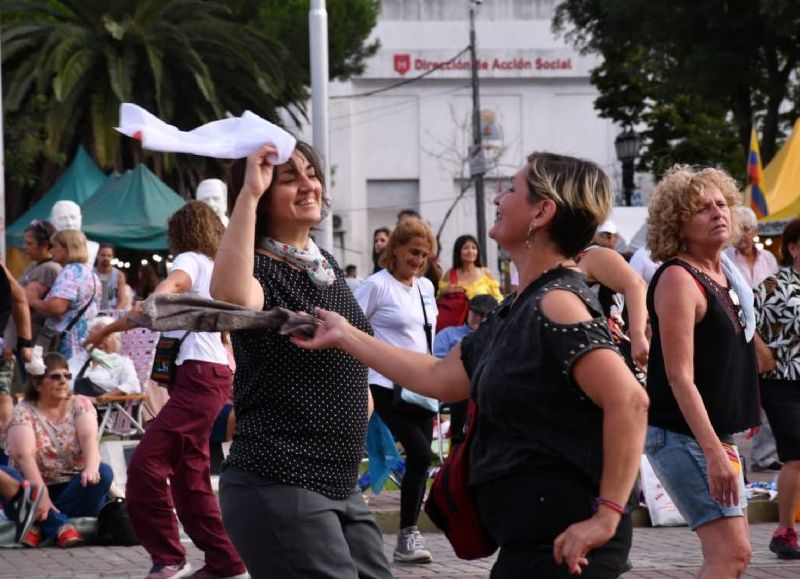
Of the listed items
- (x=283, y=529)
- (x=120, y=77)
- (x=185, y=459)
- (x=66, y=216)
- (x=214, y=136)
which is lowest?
(x=185, y=459)

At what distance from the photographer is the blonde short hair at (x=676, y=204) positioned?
5254 mm

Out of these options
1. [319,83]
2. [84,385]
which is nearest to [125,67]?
[319,83]

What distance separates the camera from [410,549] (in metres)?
8.34

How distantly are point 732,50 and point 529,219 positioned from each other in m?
24.6

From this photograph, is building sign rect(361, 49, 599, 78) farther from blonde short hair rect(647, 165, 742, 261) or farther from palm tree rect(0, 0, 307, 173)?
blonde short hair rect(647, 165, 742, 261)

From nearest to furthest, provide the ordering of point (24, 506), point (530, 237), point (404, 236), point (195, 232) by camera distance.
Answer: point (530, 237)
point (195, 232)
point (404, 236)
point (24, 506)

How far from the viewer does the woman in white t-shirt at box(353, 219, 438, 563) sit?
847 cm

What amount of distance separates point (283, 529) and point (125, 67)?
2653cm

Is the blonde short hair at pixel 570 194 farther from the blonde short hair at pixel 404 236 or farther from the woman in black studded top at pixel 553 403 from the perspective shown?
the blonde short hair at pixel 404 236

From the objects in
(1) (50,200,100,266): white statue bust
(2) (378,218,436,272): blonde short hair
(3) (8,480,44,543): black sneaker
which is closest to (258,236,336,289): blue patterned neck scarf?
(2) (378,218,436,272): blonde short hair

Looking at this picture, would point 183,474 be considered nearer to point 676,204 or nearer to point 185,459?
point 185,459

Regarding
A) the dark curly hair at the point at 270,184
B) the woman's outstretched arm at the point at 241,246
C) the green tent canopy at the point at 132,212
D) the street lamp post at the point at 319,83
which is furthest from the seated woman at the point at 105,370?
the green tent canopy at the point at 132,212

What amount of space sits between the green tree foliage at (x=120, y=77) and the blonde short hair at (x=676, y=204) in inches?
952

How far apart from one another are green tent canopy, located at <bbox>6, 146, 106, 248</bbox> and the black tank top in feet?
74.5
